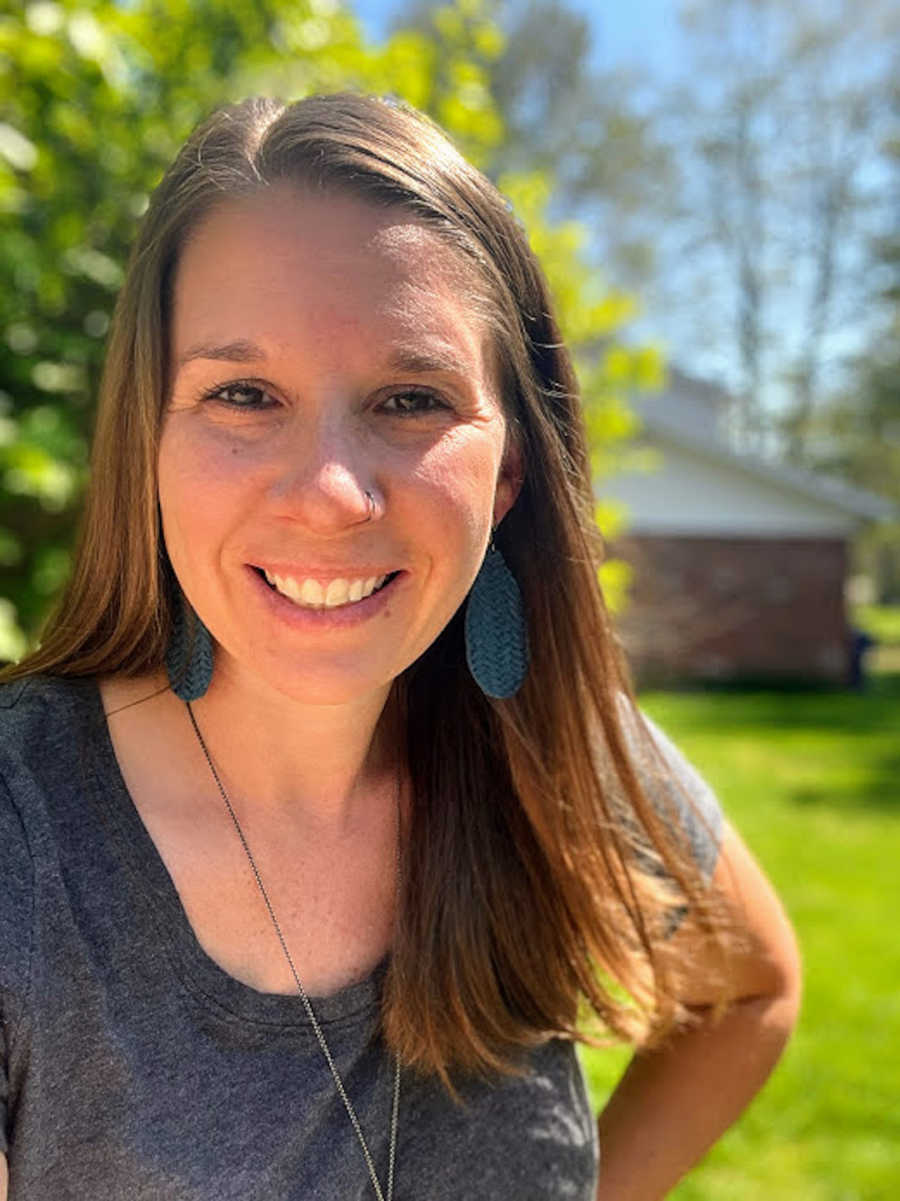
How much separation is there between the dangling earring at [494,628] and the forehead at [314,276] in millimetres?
435

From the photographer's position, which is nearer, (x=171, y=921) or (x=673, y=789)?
(x=171, y=921)

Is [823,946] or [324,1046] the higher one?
[324,1046]

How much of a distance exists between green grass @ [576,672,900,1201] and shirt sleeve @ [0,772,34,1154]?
2.23 meters

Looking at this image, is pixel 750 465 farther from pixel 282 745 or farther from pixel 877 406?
pixel 282 745

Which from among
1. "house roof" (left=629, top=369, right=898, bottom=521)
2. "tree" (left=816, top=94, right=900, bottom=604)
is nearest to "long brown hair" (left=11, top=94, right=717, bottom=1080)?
"house roof" (left=629, top=369, right=898, bottom=521)

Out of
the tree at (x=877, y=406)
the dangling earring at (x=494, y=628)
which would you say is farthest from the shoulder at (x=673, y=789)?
the tree at (x=877, y=406)

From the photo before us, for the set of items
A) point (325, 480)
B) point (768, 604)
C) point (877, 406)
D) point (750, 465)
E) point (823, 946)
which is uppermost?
point (877, 406)

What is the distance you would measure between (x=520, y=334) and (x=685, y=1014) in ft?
3.66

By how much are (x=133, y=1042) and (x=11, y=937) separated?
182 millimetres

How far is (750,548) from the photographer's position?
1738 centimetres

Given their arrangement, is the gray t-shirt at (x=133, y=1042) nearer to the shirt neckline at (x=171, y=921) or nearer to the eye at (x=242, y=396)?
the shirt neckline at (x=171, y=921)

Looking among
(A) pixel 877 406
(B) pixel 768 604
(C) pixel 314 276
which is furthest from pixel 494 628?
(A) pixel 877 406

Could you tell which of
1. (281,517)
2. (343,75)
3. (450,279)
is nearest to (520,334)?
(450,279)

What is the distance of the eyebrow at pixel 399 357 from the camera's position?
54.1 inches
